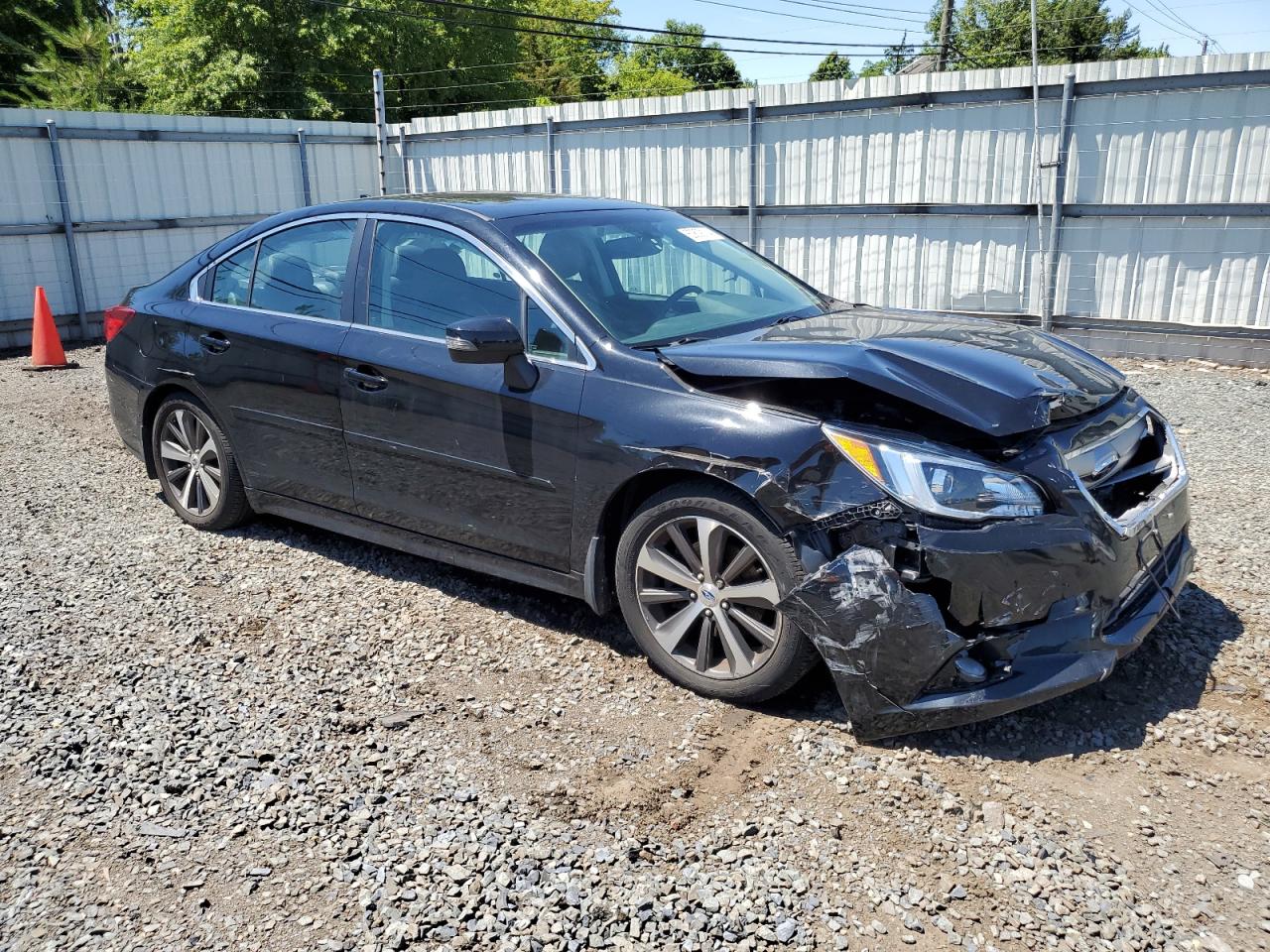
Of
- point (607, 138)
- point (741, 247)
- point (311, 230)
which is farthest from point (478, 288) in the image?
point (607, 138)

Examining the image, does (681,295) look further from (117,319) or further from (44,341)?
(44,341)

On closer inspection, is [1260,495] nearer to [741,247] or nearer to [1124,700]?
[1124,700]

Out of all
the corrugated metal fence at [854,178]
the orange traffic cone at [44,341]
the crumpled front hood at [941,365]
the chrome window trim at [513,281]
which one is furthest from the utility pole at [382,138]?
the crumpled front hood at [941,365]

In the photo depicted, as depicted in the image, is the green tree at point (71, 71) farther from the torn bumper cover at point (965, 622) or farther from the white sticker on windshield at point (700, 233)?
the torn bumper cover at point (965, 622)

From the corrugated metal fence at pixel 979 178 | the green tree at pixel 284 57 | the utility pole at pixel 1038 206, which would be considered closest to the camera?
the corrugated metal fence at pixel 979 178

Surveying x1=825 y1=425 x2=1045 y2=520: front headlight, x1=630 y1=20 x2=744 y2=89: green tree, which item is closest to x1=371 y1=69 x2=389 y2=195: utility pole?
x1=825 y1=425 x2=1045 y2=520: front headlight

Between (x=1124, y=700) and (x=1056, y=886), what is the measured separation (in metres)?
1.13

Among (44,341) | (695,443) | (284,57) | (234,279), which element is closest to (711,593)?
(695,443)

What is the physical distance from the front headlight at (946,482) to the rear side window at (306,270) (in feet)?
8.70

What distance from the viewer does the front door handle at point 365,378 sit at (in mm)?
4395

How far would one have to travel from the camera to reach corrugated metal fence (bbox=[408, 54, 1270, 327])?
Answer: 31.8ft

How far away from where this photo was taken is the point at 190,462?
5.49m

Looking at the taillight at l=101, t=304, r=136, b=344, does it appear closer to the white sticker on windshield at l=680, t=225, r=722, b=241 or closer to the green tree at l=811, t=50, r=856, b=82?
the white sticker on windshield at l=680, t=225, r=722, b=241

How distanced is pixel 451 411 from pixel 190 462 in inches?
82.7
